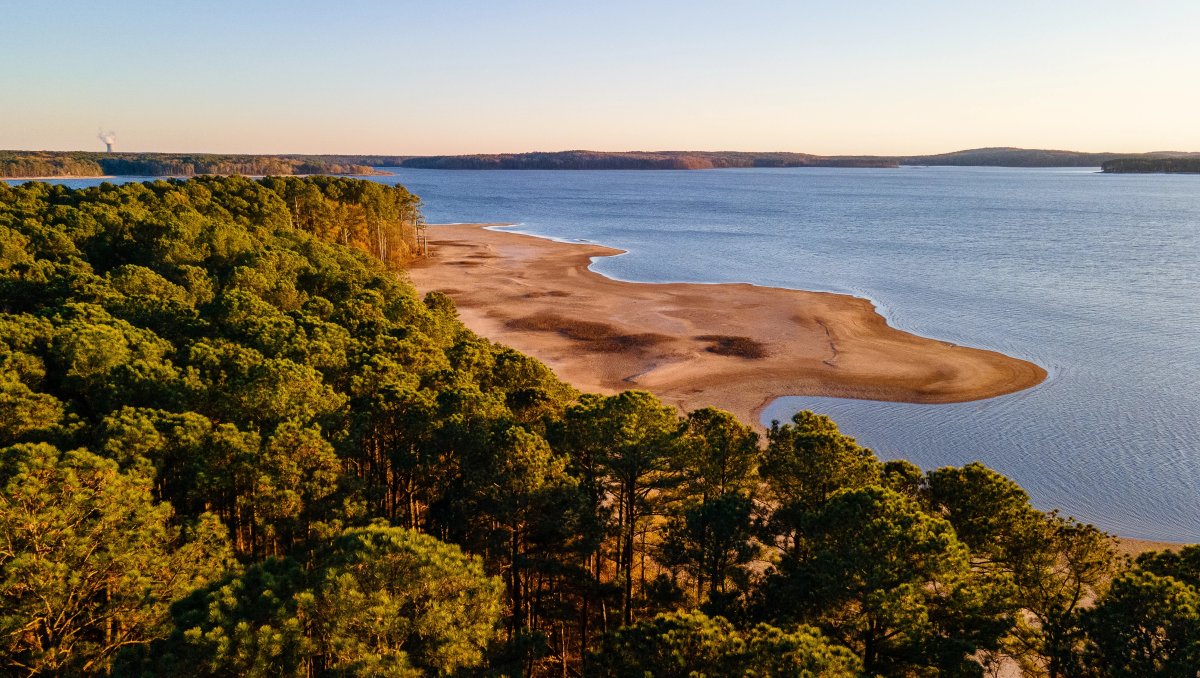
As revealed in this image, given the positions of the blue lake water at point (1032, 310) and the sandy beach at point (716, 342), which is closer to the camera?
the blue lake water at point (1032, 310)

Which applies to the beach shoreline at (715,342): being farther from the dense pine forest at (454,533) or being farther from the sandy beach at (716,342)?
the dense pine forest at (454,533)

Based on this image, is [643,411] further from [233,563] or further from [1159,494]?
[1159,494]

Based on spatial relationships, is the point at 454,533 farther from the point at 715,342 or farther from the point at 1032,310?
the point at 1032,310

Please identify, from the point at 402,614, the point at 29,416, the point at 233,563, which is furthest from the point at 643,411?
the point at 29,416

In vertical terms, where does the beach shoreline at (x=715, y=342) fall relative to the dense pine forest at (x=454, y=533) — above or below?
below

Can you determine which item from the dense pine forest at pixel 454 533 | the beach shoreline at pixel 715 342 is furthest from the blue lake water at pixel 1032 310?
the dense pine forest at pixel 454 533

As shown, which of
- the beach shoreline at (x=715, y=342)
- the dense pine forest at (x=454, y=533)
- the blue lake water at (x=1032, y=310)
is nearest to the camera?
the dense pine forest at (x=454, y=533)

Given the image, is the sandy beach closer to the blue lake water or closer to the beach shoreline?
the beach shoreline

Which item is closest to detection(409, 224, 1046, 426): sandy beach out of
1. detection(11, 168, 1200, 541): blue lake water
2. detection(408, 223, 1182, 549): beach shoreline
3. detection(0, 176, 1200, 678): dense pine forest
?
detection(408, 223, 1182, 549): beach shoreline
